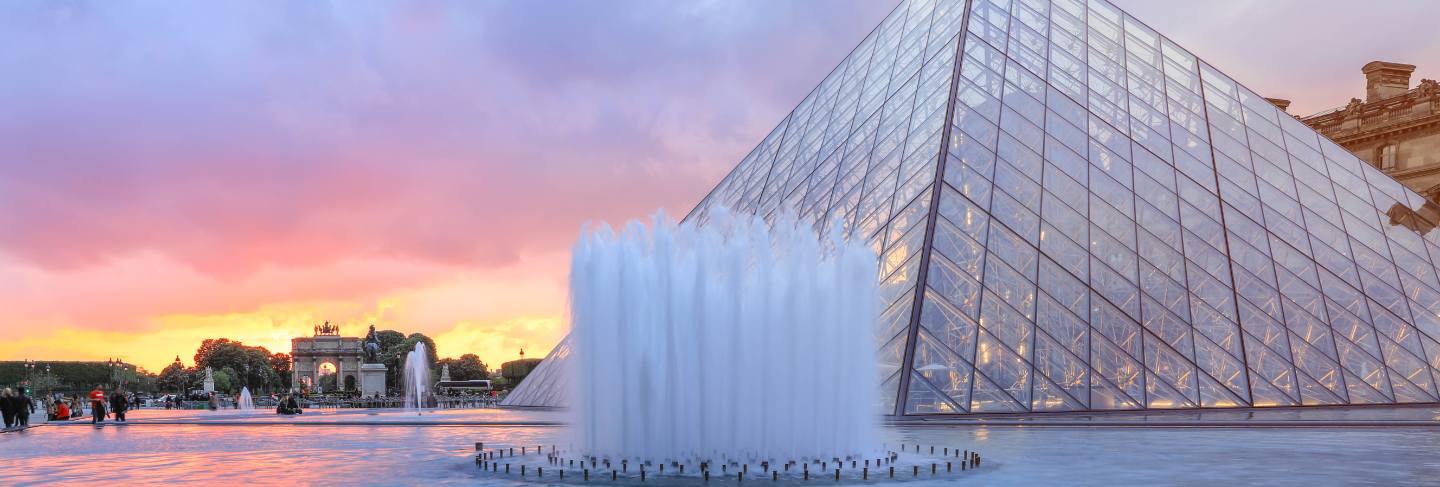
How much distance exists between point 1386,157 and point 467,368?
102 m

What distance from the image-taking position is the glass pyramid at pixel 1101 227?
2158cm

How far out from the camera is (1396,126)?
51.0 m

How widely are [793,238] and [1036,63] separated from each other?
20037 mm

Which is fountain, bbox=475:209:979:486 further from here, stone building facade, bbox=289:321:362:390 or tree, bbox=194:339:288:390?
tree, bbox=194:339:288:390

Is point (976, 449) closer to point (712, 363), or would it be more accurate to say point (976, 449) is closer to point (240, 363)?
point (712, 363)

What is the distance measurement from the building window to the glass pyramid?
21.9m

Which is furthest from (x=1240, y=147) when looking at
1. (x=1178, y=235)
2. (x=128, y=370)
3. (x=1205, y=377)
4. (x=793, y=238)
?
(x=128, y=370)

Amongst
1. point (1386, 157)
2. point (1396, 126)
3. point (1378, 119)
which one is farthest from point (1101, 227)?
point (1378, 119)

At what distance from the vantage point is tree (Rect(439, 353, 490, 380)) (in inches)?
5207

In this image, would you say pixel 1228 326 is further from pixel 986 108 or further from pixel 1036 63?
pixel 1036 63

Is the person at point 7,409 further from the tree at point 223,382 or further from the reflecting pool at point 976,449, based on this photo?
the tree at point 223,382

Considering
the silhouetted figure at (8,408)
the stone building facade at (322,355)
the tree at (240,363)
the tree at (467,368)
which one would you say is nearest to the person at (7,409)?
the silhouetted figure at (8,408)

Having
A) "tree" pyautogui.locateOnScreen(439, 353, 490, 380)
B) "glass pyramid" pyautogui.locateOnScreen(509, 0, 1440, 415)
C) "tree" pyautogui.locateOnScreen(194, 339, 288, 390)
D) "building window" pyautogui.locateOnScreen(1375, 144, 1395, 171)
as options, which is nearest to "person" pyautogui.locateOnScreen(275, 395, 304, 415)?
"glass pyramid" pyautogui.locateOnScreen(509, 0, 1440, 415)

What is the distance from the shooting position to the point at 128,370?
104m
